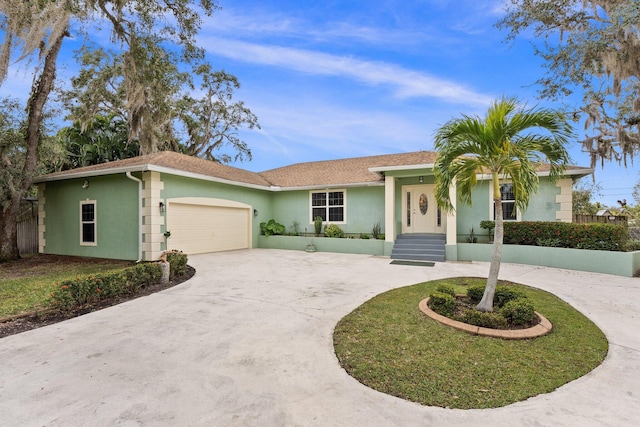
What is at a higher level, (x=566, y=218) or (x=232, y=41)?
(x=232, y=41)

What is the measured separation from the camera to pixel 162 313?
187 inches

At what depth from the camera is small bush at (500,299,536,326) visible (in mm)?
4047

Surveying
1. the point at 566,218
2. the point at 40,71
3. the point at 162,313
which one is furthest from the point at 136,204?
the point at 566,218

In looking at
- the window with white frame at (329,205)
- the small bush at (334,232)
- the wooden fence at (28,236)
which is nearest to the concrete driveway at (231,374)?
the small bush at (334,232)

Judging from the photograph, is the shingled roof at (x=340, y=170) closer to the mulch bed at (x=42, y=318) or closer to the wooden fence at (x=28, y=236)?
the mulch bed at (x=42, y=318)

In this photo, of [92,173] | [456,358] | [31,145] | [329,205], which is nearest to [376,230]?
[329,205]

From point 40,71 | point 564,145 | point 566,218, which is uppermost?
point 40,71

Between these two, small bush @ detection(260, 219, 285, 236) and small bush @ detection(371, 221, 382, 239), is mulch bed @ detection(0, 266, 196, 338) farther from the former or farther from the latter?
small bush @ detection(371, 221, 382, 239)

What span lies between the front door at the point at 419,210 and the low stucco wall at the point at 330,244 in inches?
71.2

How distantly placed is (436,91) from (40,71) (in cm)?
1435

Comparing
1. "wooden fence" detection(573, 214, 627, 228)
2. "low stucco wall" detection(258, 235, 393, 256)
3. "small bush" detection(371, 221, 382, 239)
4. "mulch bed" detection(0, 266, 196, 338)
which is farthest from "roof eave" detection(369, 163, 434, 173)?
"mulch bed" detection(0, 266, 196, 338)

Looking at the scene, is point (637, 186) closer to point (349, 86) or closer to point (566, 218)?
point (566, 218)

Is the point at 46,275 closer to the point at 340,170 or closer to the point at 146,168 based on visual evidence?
the point at 146,168

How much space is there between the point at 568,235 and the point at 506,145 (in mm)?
6781
